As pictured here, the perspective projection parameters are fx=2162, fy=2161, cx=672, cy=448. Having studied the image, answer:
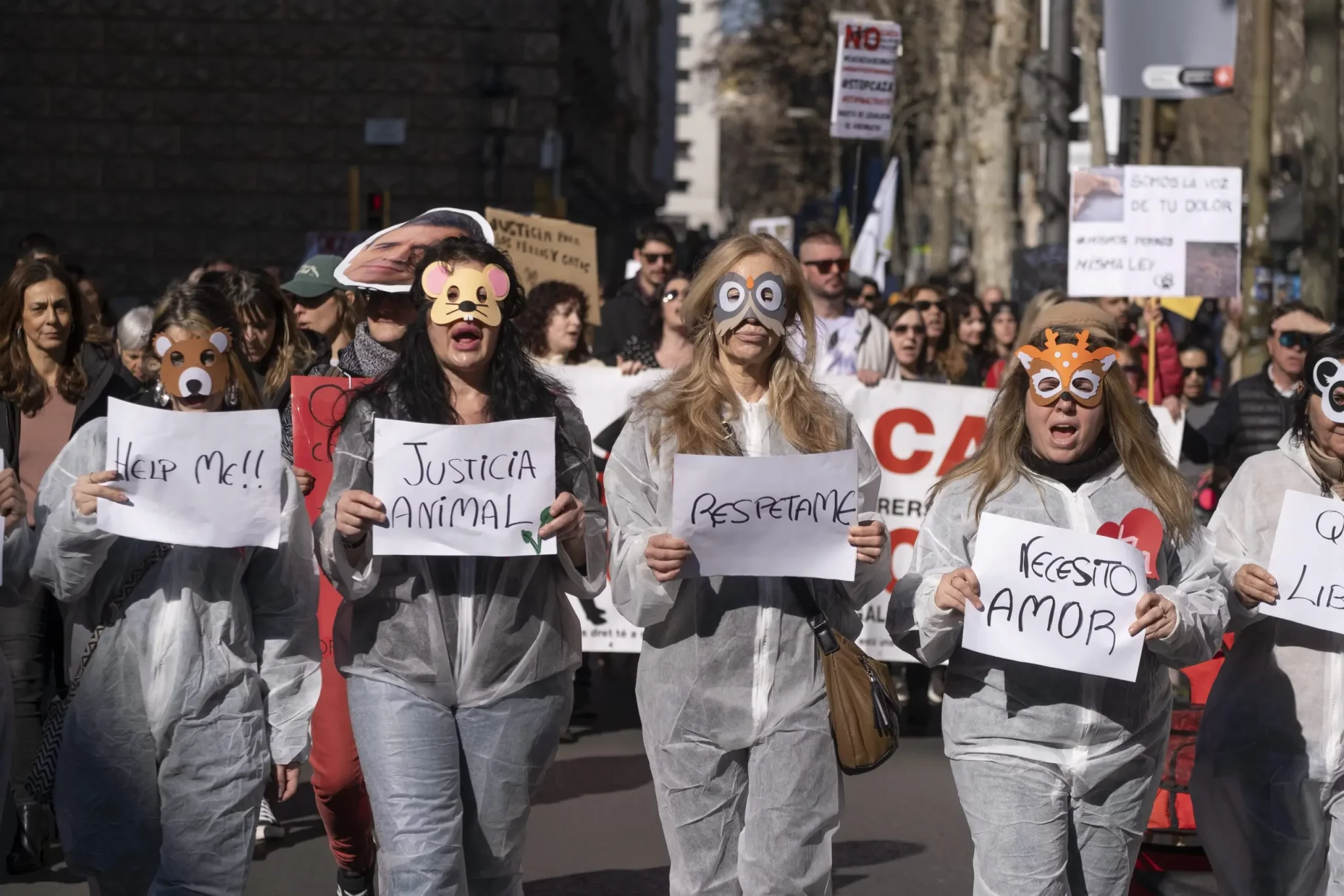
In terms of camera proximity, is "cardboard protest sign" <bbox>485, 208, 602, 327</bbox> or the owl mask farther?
"cardboard protest sign" <bbox>485, 208, 602, 327</bbox>

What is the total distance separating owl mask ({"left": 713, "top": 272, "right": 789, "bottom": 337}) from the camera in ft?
16.3

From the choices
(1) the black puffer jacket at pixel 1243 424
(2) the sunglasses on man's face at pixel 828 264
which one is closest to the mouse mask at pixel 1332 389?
(1) the black puffer jacket at pixel 1243 424

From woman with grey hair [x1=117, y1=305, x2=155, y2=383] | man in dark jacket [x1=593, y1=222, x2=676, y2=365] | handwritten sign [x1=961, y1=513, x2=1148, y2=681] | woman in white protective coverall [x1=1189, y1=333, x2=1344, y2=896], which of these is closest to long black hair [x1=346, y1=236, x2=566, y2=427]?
handwritten sign [x1=961, y1=513, x2=1148, y2=681]

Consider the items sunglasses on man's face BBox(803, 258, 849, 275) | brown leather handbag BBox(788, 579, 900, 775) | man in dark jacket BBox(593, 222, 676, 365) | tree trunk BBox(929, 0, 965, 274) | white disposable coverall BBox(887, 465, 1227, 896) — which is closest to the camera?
white disposable coverall BBox(887, 465, 1227, 896)

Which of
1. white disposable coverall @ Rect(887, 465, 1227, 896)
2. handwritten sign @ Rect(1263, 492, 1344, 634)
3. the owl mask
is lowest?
white disposable coverall @ Rect(887, 465, 1227, 896)

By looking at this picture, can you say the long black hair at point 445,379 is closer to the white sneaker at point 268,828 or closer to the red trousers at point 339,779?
the red trousers at point 339,779

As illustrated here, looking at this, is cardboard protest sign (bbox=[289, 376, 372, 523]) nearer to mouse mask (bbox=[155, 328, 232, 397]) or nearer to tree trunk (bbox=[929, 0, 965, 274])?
mouse mask (bbox=[155, 328, 232, 397])

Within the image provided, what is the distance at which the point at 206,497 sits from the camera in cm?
497

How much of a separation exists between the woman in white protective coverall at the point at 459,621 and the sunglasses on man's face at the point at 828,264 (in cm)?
510

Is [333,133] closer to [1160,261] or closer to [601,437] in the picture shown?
[1160,261]

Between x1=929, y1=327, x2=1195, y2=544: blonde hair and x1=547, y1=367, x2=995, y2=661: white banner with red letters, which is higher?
x1=929, y1=327, x2=1195, y2=544: blonde hair

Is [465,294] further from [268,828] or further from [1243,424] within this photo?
[1243,424]

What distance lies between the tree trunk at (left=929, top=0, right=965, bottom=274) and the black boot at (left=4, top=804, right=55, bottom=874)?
24447 millimetres

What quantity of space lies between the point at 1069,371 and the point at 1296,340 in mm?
5362
